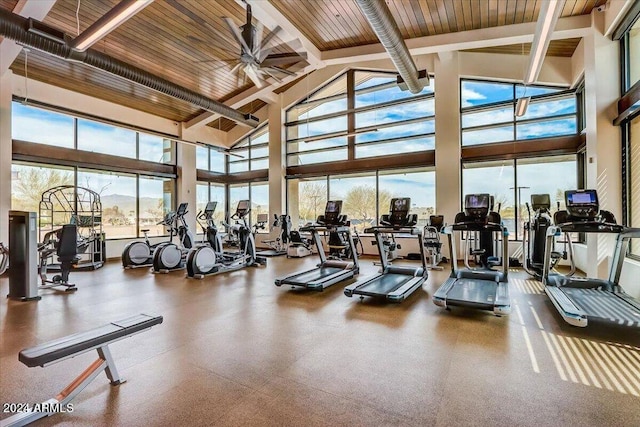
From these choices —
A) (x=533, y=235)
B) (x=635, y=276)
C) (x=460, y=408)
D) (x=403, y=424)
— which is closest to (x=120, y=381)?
(x=403, y=424)

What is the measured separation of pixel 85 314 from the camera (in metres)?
4.14

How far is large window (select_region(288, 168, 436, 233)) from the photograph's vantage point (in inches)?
354

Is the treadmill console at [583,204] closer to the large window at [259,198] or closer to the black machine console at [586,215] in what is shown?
the black machine console at [586,215]

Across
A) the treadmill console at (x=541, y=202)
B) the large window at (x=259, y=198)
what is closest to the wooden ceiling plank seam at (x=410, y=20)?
the treadmill console at (x=541, y=202)

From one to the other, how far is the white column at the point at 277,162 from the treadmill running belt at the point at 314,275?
502 centimetres

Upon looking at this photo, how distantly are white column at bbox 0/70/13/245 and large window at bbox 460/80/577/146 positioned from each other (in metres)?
10.8

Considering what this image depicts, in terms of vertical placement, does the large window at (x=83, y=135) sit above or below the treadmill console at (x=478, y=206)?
above

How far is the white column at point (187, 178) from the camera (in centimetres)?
1091

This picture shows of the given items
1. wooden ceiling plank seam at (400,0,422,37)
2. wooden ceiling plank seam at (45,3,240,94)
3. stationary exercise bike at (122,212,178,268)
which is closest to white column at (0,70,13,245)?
stationary exercise bike at (122,212,178,268)

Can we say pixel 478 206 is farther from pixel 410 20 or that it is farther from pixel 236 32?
pixel 236 32

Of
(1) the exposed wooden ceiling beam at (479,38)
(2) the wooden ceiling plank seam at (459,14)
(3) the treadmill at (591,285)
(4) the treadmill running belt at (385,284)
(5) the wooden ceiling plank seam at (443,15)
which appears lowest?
(4) the treadmill running belt at (385,284)

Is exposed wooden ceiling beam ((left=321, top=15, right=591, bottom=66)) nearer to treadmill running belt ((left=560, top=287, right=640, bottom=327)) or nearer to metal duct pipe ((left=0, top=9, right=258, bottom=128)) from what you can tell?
metal duct pipe ((left=0, top=9, right=258, bottom=128))

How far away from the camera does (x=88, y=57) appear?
5496 mm

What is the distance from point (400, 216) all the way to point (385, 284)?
1.29 metres
